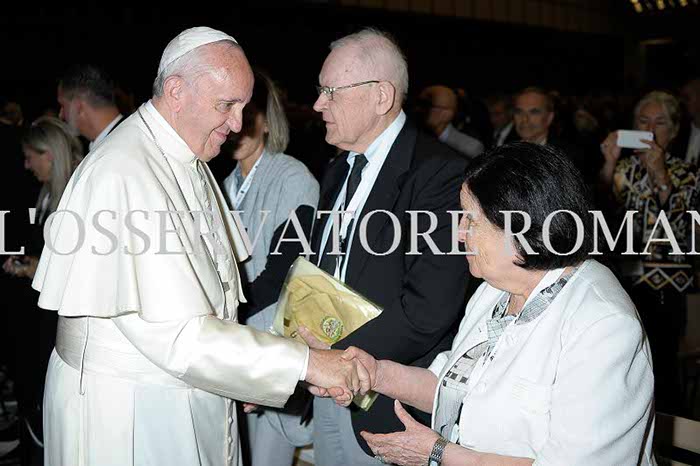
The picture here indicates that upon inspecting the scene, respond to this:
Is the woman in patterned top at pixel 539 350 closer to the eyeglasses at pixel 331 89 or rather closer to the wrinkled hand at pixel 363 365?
the wrinkled hand at pixel 363 365

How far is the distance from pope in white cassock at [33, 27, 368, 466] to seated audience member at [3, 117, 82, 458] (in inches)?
87.2

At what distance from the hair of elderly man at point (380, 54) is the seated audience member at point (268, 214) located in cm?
70

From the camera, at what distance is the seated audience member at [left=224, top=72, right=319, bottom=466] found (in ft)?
10.9

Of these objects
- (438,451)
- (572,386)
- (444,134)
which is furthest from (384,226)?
(444,134)

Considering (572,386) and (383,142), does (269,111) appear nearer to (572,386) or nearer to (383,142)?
(383,142)

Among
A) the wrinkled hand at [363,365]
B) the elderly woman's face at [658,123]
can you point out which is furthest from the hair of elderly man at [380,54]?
the elderly woman's face at [658,123]

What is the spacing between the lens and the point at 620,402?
189 cm

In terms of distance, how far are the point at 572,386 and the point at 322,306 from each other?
103 cm

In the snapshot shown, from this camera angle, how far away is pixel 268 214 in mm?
3424

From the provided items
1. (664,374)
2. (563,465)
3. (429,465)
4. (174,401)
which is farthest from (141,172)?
(664,374)

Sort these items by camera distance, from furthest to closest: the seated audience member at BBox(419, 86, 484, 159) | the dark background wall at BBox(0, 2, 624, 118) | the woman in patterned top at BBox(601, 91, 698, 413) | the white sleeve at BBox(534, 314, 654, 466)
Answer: the dark background wall at BBox(0, 2, 624, 118)
the seated audience member at BBox(419, 86, 484, 159)
the woman in patterned top at BBox(601, 91, 698, 413)
the white sleeve at BBox(534, 314, 654, 466)

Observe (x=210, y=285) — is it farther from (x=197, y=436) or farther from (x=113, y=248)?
(x=197, y=436)

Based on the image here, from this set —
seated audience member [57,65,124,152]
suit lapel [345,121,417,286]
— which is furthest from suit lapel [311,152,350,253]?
seated audience member [57,65,124,152]

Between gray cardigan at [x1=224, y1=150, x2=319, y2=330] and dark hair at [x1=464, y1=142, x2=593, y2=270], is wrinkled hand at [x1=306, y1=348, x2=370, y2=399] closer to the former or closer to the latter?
dark hair at [x1=464, y1=142, x2=593, y2=270]
